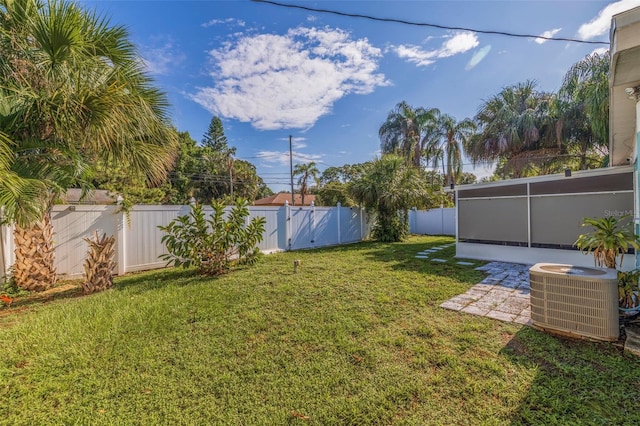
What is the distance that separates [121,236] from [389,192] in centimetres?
862

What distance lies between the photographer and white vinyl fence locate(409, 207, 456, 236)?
1484 cm

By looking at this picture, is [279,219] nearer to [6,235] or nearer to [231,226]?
[231,226]

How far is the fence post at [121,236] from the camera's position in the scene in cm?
610

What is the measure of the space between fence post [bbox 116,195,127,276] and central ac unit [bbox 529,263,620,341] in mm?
7591

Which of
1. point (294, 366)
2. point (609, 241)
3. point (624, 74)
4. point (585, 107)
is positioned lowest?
point (294, 366)

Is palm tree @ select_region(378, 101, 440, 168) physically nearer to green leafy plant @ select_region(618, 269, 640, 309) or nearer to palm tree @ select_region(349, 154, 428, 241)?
palm tree @ select_region(349, 154, 428, 241)

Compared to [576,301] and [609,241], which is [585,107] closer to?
[609,241]

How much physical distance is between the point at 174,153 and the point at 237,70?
5.12m

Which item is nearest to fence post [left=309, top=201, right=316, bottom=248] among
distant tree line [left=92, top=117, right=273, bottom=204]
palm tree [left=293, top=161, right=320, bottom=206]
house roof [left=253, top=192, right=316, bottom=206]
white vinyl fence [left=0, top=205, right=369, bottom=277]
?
white vinyl fence [left=0, top=205, right=369, bottom=277]

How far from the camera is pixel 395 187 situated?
10844 millimetres

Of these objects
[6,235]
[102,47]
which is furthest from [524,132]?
[6,235]

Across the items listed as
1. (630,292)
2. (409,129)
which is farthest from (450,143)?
(630,292)

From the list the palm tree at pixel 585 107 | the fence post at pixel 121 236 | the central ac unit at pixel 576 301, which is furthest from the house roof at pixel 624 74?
the fence post at pixel 121 236

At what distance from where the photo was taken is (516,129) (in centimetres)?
1187
